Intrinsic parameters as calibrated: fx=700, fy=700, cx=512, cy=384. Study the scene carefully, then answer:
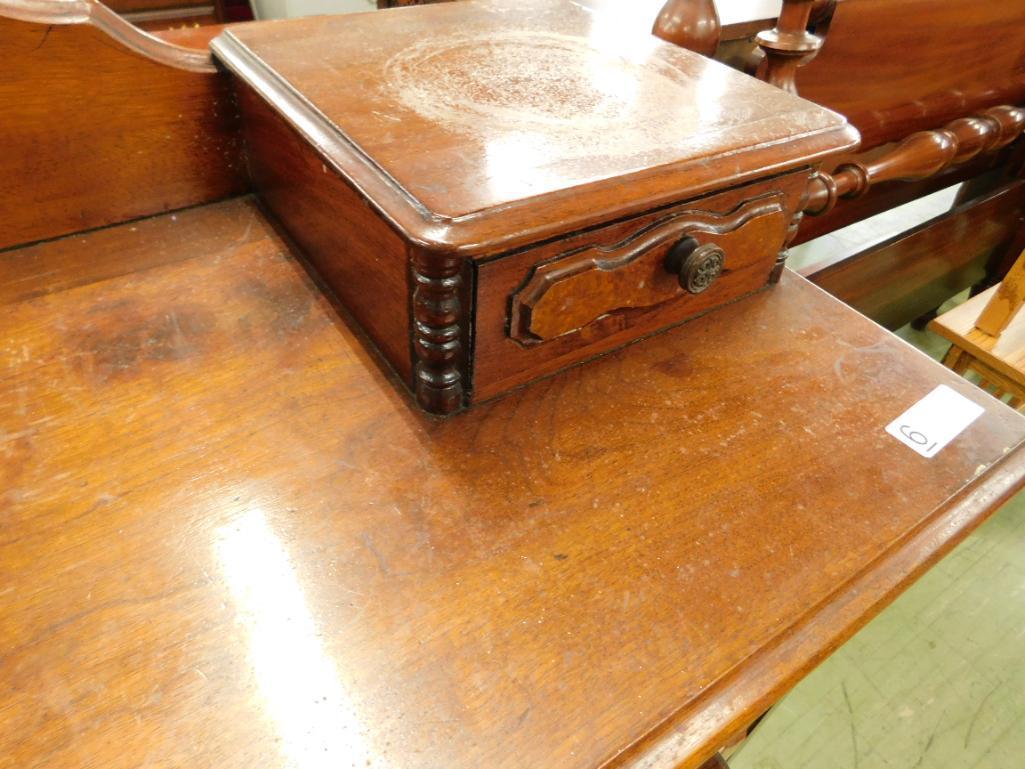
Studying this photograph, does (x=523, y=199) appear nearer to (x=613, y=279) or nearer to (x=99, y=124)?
(x=613, y=279)

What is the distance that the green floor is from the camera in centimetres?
107

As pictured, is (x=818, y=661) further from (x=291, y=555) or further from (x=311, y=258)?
(x=311, y=258)

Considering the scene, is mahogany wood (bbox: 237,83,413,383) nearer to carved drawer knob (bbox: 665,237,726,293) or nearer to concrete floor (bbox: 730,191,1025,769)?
carved drawer knob (bbox: 665,237,726,293)

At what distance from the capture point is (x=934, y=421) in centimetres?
60

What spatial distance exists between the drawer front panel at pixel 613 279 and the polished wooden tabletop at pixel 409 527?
1.1 inches

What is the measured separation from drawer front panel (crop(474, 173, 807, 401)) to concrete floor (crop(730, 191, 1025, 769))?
0.76 m

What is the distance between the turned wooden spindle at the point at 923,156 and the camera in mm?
898

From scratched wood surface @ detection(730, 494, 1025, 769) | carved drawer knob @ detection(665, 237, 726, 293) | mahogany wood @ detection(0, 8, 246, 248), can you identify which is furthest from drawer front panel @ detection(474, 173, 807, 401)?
scratched wood surface @ detection(730, 494, 1025, 769)

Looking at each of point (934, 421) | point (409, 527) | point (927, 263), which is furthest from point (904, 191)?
point (409, 527)

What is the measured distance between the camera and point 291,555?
1.52ft

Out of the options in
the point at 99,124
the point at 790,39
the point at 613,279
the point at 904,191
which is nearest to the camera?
the point at 613,279

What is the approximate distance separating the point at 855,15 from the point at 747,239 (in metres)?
0.63

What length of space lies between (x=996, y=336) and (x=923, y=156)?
0.41 m

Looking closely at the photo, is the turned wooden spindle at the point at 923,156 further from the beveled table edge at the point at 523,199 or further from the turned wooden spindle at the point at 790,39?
the beveled table edge at the point at 523,199
